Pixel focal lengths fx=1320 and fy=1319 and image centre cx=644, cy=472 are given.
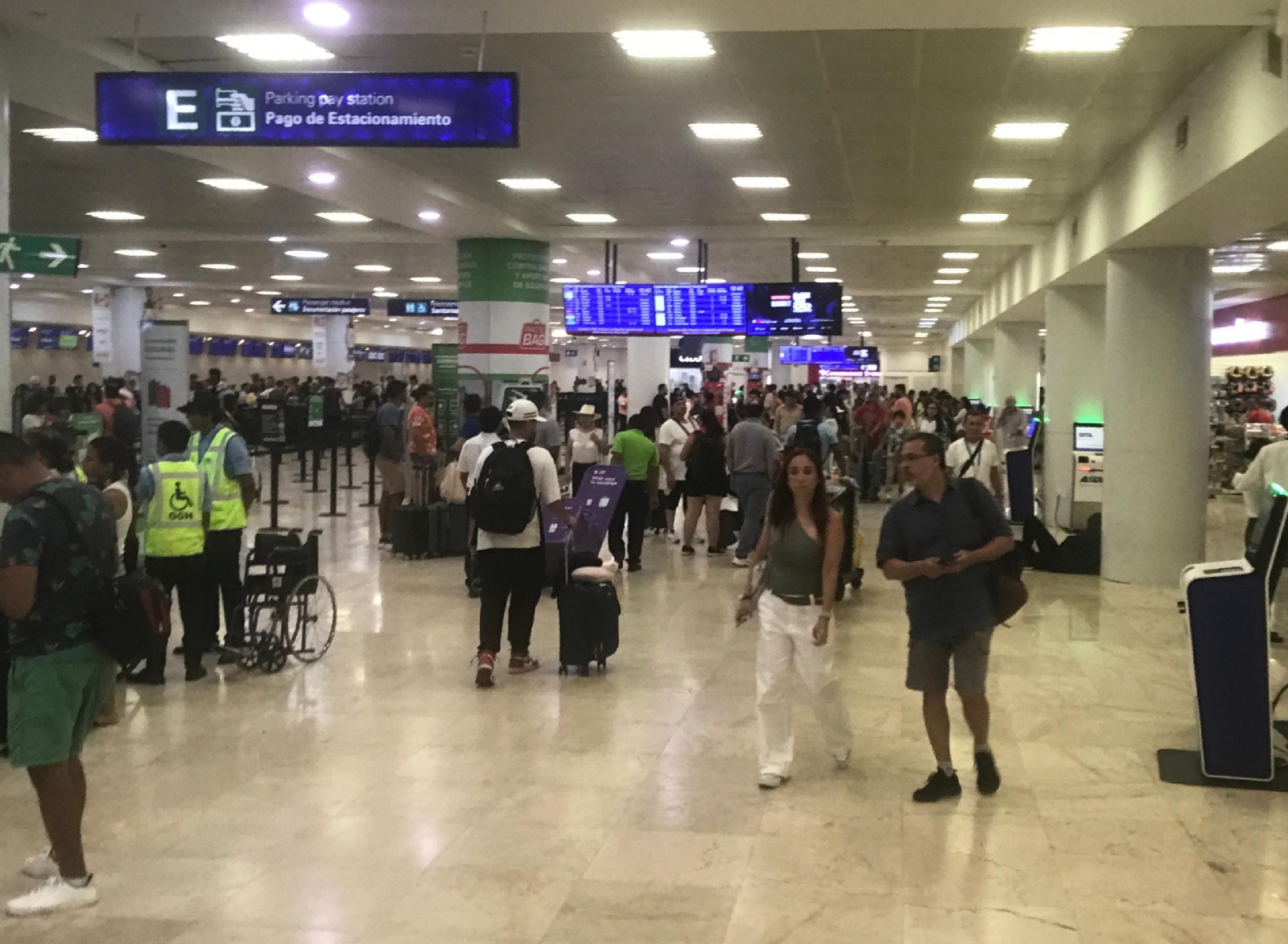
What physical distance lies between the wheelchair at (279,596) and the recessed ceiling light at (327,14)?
3306mm

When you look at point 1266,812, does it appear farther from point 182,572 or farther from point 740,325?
point 740,325

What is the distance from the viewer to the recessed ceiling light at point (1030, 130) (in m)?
11.0

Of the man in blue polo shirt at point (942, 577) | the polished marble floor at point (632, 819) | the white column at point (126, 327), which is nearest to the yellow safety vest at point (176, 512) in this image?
the polished marble floor at point (632, 819)

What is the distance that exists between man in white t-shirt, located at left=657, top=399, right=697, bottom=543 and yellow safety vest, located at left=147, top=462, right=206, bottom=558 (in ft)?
24.8

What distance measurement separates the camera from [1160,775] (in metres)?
6.45

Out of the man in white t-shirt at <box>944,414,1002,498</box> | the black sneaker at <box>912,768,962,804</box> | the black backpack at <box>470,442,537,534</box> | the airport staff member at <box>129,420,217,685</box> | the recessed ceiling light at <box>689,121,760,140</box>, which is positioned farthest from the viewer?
the man in white t-shirt at <box>944,414,1002,498</box>

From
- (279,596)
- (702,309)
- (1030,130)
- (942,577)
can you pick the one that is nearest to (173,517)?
(279,596)

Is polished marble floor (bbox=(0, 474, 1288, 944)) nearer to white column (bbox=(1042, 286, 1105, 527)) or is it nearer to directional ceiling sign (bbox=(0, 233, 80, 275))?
directional ceiling sign (bbox=(0, 233, 80, 275))

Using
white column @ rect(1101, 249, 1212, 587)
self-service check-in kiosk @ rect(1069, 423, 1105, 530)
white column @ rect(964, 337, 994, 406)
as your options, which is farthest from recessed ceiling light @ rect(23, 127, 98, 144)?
white column @ rect(964, 337, 994, 406)

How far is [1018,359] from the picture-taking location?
27.1 m

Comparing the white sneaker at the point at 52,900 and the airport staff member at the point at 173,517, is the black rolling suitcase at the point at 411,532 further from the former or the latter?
the white sneaker at the point at 52,900

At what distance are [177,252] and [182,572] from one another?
1637 centimetres

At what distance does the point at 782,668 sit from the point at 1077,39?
4.83m

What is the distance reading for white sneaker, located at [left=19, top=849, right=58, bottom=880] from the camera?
501cm
